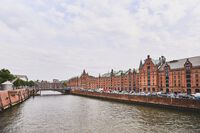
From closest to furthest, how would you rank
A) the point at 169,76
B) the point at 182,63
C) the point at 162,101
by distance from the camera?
the point at 162,101 → the point at 182,63 → the point at 169,76

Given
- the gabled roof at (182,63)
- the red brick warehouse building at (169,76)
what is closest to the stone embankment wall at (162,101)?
the red brick warehouse building at (169,76)

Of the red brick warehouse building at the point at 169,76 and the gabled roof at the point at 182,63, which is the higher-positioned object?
the gabled roof at the point at 182,63

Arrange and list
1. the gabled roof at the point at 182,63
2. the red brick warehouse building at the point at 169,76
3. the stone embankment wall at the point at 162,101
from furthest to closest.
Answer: the gabled roof at the point at 182,63, the red brick warehouse building at the point at 169,76, the stone embankment wall at the point at 162,101

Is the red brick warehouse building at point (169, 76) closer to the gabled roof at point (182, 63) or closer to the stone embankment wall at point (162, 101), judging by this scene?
the gabled roof at point (182, 63)

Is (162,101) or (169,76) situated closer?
(162,101)

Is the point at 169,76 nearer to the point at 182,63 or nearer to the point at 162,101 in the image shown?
the point at 182,63

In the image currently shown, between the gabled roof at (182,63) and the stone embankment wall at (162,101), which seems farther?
the gabled roof at (182,63)

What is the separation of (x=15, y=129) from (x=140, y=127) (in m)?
23.4

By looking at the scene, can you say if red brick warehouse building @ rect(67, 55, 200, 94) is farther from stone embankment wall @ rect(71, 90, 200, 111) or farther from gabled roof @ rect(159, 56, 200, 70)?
stone embankment wall @ rect(71, 90, 200, 111)

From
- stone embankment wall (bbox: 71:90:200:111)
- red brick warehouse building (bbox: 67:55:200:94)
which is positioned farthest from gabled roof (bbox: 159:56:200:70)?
stone embankment wall (bbox: 71:90:200:111)

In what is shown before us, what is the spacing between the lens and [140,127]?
3881 centimetres

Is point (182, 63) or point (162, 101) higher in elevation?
point (182, 63)

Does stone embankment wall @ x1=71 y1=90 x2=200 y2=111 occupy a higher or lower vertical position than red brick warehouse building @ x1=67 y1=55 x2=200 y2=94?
lower

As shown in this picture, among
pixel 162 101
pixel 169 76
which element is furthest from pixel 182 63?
pixel 162 101
